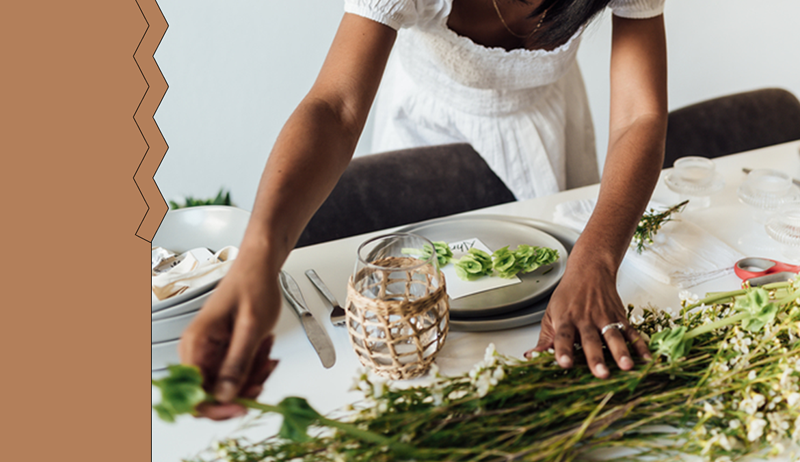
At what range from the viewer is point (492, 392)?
49 centimetres

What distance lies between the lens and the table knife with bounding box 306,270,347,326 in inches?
28.2

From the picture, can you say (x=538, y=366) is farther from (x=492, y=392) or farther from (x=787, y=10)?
(x=787, y=10)

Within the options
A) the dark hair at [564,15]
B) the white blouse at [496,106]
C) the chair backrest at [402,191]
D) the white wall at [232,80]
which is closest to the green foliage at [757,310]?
the dark hair at [564,15]

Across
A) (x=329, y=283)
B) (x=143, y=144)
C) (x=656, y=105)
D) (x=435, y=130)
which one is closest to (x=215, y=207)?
(x=329, y=283)

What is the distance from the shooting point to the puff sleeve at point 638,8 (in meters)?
0.94

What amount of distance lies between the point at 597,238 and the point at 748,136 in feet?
3.74

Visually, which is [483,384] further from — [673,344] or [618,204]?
[618,204]

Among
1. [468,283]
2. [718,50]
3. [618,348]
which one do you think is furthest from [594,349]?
[718,50]

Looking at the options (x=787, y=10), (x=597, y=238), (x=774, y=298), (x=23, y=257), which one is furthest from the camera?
(x=787, y=10)

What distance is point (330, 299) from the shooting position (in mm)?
755

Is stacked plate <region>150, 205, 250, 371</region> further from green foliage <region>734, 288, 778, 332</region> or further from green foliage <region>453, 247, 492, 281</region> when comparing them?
green foliage <region>734, 288, 778, 332</region>

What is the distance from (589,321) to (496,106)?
0.85 meters

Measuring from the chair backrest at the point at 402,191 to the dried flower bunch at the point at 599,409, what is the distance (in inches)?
28.6

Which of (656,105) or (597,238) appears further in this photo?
(656,105)
